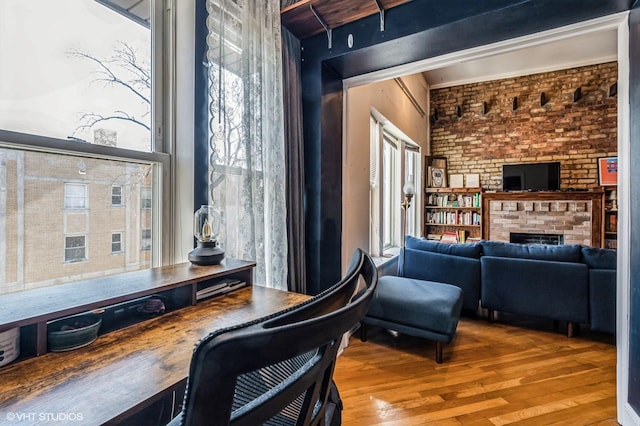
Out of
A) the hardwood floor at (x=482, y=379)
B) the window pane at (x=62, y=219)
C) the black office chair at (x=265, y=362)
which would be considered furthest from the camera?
the hardwood floor at (x=482, y=379)

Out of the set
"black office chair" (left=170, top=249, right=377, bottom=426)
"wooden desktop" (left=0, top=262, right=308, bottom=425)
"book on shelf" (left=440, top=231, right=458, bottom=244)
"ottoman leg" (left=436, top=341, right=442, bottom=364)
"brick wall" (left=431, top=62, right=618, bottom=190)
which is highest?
"brick wall" (left=431, top=62, right=618, bottom=190)

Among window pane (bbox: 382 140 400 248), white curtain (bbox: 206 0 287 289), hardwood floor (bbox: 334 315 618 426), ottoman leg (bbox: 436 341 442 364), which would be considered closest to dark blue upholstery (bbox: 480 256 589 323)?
hardwood floor (bbox: 334 315 618 426)

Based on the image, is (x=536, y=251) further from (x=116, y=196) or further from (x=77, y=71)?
(x=77, y=71)

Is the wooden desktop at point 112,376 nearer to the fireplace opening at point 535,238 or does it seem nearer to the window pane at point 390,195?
the window pane at point 390,195

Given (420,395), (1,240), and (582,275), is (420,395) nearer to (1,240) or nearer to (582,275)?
(582,275)

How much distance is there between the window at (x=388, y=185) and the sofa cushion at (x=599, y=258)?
5.96 ft

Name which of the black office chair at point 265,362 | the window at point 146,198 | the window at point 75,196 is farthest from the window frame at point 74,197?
the black office chair at point 265,362

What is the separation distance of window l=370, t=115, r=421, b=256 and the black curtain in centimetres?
148

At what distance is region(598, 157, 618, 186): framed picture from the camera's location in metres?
4.54

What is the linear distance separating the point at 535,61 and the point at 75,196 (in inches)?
248

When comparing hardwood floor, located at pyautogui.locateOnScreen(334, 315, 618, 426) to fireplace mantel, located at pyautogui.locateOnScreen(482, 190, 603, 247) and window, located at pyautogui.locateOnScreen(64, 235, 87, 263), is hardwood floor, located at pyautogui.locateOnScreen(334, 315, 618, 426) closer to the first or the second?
window, located at pyautogui.locateOnScreen(64, 235, 87, 263)

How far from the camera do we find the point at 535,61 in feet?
15.9

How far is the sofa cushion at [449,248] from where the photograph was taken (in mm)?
2824

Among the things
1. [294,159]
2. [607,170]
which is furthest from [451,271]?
[607,170]
